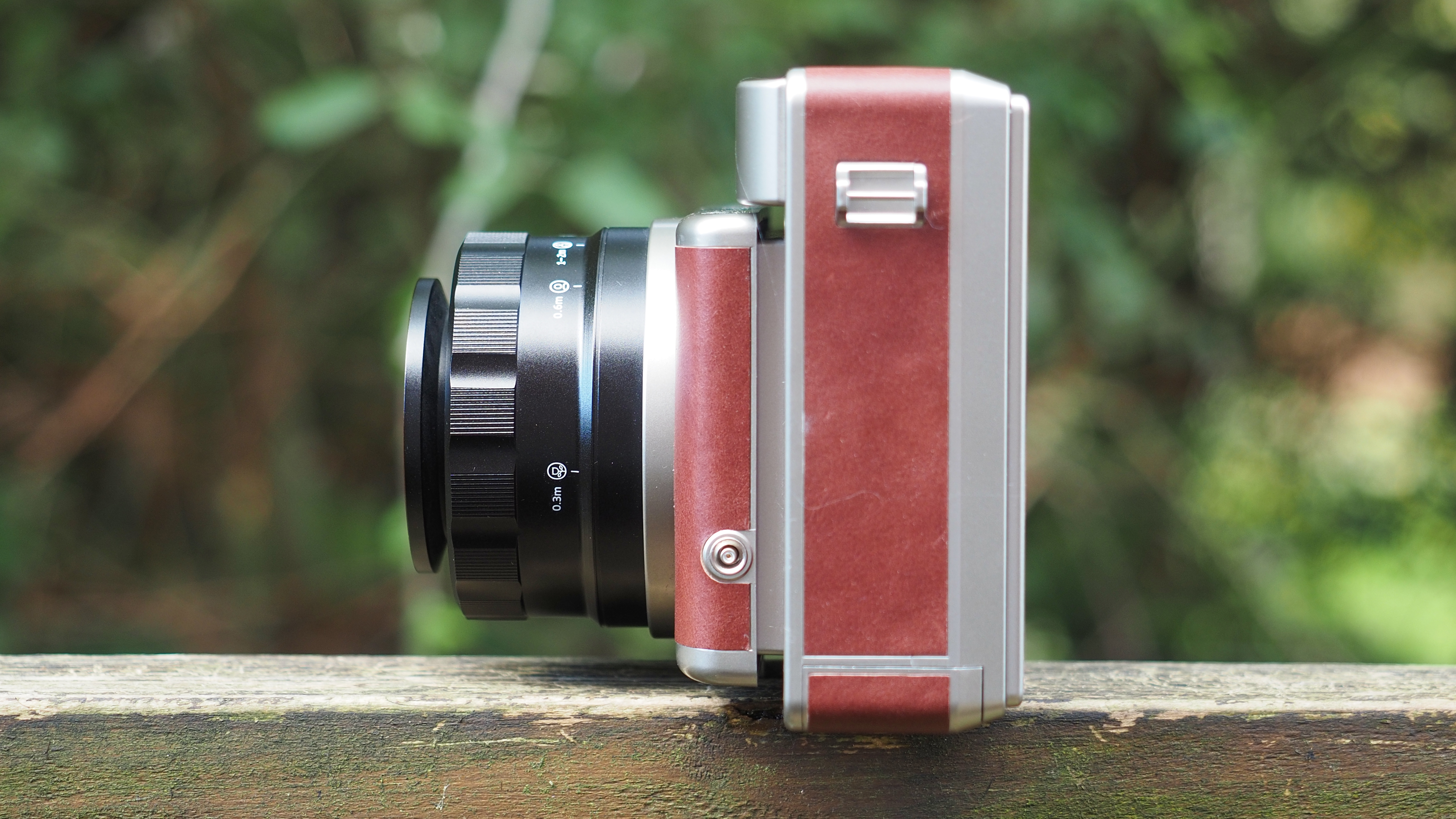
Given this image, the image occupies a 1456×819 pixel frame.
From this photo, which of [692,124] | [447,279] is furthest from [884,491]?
[692,124]

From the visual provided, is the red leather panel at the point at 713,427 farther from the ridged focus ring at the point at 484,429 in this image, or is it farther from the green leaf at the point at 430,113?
the green leaf at the point at 430,113

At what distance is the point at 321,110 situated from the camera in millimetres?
975

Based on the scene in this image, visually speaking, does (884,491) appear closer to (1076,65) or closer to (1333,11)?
(1076,65)

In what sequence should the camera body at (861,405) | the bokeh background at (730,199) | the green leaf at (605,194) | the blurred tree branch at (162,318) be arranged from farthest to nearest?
the blurred tree branch at (162,318) → the bokeh background at (730,199) → the green leaf at (605,194) → the camera body at (861,405)

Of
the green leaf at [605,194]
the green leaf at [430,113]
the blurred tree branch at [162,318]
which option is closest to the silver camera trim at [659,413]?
the green leaf at [605,194]

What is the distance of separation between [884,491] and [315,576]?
1197mm

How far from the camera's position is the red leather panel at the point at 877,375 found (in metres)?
0.47

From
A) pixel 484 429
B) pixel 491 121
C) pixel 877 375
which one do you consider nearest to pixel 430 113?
pixel 491 121

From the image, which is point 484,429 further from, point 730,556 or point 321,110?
point 321,110

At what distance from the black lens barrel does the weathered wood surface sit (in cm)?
7

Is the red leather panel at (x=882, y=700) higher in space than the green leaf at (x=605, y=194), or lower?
lower

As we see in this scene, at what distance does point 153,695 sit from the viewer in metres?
0.52

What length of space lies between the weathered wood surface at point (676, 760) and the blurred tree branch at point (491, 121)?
0.48 metres

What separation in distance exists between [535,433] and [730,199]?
2.35 ft
